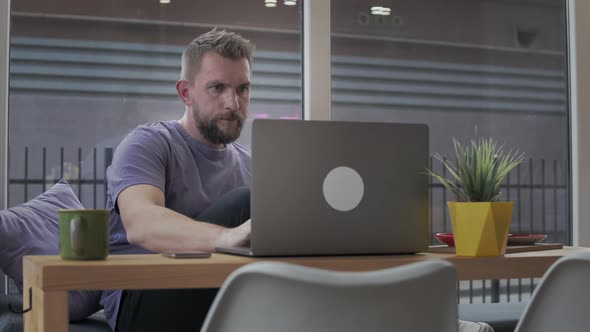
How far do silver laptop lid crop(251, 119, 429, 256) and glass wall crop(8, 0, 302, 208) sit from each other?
5.26ft

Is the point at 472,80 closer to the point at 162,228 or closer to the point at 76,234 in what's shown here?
the point at 162,228

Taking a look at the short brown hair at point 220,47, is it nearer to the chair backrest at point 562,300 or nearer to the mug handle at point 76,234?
the mug handle at point 76,234

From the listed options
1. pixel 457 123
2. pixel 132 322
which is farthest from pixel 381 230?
pixel 457 123

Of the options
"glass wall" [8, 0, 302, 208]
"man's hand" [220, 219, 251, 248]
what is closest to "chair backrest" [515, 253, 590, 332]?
"man's hand" [220, 219, 251, 248]

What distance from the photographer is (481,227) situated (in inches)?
64.3

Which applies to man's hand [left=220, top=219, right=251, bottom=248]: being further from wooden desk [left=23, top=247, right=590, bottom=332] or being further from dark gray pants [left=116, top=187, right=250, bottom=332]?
dark gray pants [left=116, top=187, right=250, bottom=332]

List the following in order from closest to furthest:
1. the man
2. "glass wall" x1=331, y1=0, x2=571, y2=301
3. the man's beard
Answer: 1. the man
2. the man's beard
3. "glass wall" x1=331, y1=0, x2=571, y2=301

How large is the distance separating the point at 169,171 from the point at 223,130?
0.21 meters

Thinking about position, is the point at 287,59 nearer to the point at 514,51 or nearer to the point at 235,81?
the point at 235,81

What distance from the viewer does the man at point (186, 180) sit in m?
2.01

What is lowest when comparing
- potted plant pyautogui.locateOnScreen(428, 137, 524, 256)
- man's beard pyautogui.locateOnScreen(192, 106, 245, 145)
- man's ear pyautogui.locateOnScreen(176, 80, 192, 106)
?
potted plant pyautogui.locateOnScreen(428, 137, 524, 256)

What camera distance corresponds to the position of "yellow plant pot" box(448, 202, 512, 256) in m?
1.63

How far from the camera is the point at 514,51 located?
3.71 metres

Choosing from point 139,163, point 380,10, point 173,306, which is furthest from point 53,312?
point 380,10
